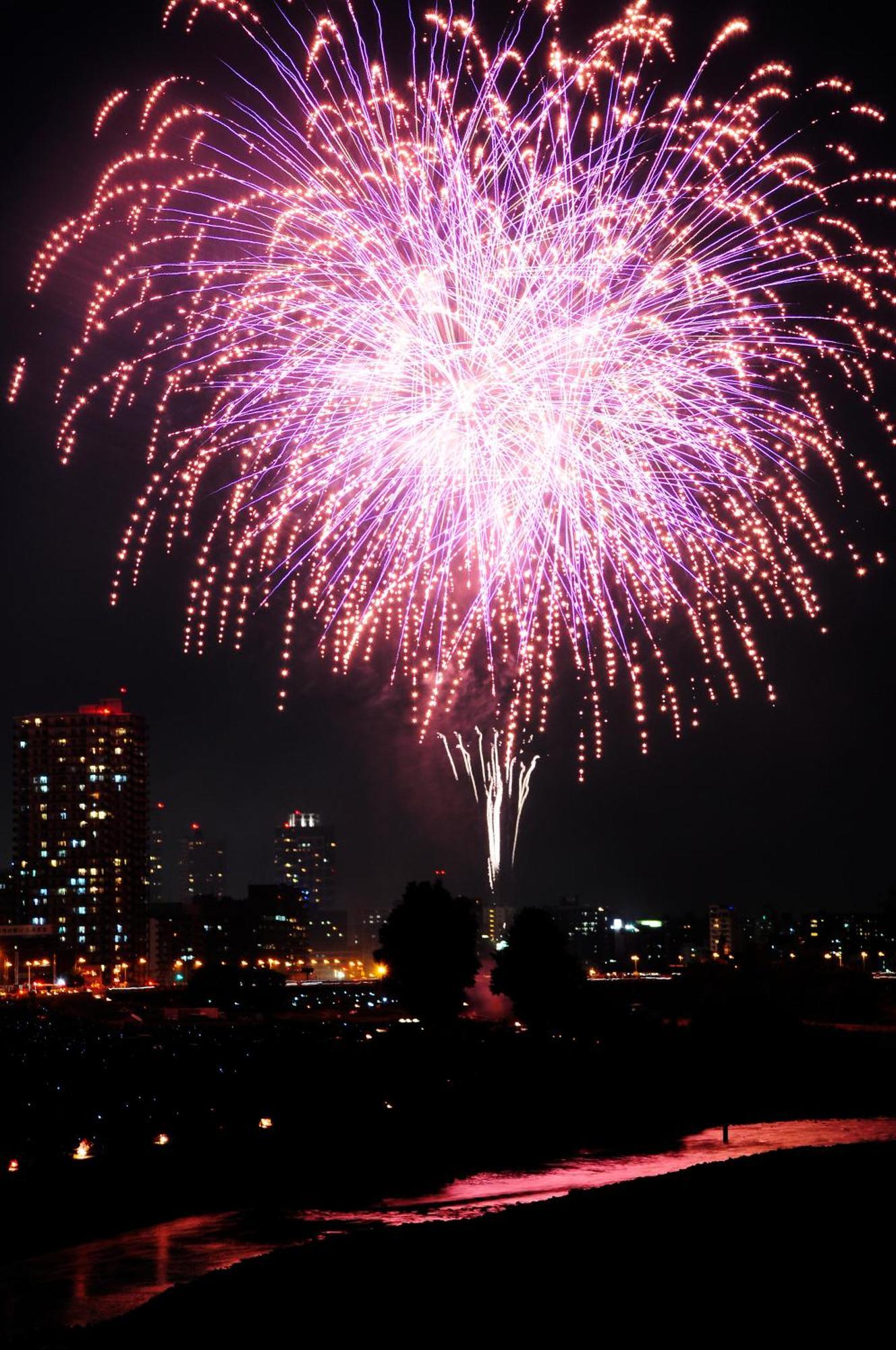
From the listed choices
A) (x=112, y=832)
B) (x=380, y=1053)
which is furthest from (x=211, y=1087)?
(x=112, y=832)

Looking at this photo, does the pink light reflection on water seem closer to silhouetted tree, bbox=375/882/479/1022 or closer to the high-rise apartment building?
silhouetted tree, bbox=375/882/479/1022

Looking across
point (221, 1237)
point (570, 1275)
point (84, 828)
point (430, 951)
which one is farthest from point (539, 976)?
point (84, 828)

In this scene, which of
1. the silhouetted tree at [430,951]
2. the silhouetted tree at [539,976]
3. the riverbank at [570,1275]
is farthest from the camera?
the silhouetted tree at [539,976]

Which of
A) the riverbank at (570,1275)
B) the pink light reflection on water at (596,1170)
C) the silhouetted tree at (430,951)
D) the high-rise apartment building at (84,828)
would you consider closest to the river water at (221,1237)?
the pink light reflection on water at (596,1170)

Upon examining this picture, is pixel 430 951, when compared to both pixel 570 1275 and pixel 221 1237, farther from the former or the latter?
pixel 570 1275

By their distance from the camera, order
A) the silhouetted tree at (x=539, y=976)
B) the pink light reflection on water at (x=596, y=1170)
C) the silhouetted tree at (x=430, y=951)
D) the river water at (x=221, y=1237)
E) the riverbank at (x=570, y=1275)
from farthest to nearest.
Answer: the silhouetted tree at (x=539, y=976) → the silhouetted tree at (x=430, y=951) → the pink light reflection on water at (x=596, y=1170) → the river water at (x=221, y=1237) → the riverbank at (x=570, y=1275)

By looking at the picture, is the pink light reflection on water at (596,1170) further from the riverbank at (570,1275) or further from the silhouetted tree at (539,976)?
the silhouetted tree at (539,976)
